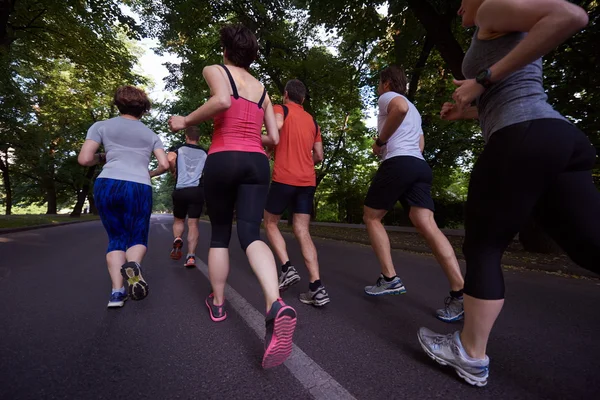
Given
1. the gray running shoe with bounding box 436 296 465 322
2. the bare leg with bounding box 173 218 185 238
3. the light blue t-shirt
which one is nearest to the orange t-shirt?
the light blue t-shirt

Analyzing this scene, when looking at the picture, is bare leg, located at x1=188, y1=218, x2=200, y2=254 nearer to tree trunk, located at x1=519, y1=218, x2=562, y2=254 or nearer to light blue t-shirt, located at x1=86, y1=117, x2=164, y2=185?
light blue t-shirt, located at x1=86, y1=117, x2=164, y2=185

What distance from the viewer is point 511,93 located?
1430mm

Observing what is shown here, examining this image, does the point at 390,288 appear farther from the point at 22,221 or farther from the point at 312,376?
the point at 22,221

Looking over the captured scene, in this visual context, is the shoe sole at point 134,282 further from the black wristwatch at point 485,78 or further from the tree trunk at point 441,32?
the tree trunk at point 441,32

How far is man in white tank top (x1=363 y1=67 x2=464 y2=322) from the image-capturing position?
8.34 feet

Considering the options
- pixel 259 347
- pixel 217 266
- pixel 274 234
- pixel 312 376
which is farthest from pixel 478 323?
pixel 274 234

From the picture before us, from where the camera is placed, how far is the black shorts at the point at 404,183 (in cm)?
273

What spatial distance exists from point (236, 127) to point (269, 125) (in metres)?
0.39

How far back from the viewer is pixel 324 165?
18.1m

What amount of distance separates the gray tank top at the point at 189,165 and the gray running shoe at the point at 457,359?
165 inches

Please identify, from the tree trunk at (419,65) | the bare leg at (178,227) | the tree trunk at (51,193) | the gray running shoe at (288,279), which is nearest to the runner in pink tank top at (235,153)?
the gray running shoe at (288,279)

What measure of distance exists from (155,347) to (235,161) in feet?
4.28

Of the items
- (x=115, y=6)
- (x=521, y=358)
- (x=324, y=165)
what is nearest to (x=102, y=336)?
(x=521, y=358)

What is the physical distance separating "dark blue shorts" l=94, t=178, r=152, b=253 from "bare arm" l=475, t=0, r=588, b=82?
2.88m
